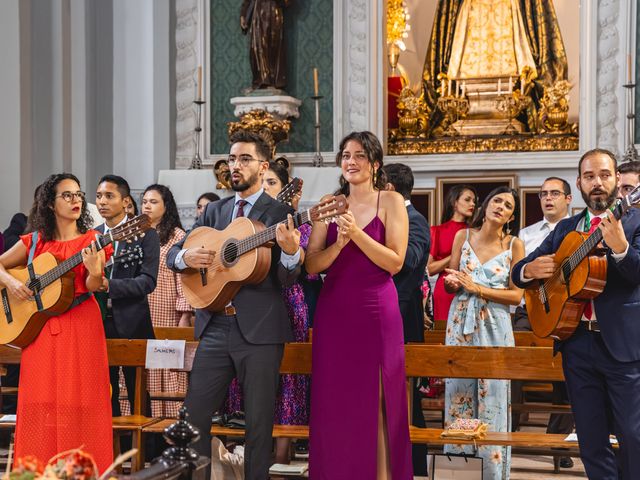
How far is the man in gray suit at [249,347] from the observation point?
14.2 ft

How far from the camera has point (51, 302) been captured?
461 centimetres

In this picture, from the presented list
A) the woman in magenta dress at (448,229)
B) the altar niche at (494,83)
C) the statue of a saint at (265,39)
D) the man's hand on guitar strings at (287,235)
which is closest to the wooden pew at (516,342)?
the woman in magenta dress at (448,229)

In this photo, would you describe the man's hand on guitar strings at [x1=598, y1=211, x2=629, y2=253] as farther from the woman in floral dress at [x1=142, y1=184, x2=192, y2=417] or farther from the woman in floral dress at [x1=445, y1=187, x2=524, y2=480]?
the woman in floral dress at [x1=142, y1=184, x2=192, y2=417]

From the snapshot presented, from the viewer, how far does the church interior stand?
9.64 meters

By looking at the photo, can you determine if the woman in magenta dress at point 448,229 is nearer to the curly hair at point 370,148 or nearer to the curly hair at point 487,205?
the curly hair at point 487,205

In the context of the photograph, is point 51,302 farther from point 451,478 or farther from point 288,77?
point 288,77

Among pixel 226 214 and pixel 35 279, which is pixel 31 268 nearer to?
pixel 35 279

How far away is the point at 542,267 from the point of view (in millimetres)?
4215

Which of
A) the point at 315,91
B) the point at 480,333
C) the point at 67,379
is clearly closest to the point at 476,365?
the point at 480,333

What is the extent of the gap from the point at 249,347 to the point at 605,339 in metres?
1.44

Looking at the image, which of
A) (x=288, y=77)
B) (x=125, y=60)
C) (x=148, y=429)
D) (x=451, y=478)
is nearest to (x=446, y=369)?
(x=451, y=478)

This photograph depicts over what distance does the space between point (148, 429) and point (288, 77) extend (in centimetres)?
595

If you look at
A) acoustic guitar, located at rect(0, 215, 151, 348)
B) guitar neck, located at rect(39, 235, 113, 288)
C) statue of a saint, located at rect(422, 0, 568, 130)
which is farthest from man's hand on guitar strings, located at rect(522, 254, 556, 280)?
statue of a saint, located at rect(422, 0, 568, 130)

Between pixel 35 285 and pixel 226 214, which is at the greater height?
pixel 226 214
